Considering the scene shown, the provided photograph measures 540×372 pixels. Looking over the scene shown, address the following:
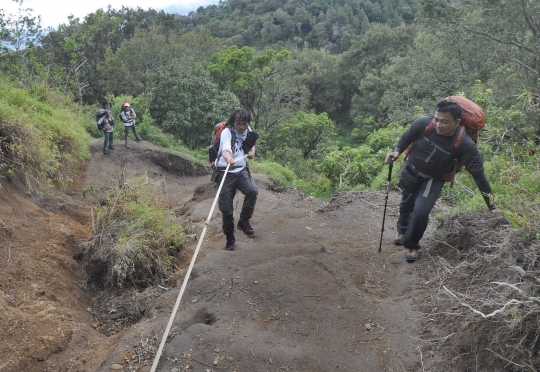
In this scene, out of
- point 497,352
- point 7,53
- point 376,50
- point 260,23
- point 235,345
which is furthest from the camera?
point 260,23

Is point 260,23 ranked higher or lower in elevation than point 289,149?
higher

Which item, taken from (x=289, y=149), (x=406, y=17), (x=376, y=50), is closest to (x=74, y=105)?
(x=289, y=149)

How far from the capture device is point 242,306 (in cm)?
419

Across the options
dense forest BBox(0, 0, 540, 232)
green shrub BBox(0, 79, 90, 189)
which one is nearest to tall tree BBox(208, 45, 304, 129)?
dense forest BBox(0, 0, 540, 232)

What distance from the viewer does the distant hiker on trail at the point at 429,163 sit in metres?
4.45

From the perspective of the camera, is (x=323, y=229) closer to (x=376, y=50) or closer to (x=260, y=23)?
(x=376, y=50)

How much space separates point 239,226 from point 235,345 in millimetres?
2775

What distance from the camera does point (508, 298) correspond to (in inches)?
119

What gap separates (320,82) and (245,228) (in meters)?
41.1

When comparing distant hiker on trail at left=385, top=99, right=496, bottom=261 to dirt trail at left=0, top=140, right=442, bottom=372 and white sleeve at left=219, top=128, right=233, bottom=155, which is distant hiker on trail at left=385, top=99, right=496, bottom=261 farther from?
white sleeve at left=219, top=128, right=233, bottom=155

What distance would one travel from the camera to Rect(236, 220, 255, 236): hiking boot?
6259mm

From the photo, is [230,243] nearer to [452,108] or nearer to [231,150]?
[231,150]

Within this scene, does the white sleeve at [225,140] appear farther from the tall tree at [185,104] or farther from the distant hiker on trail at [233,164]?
the tall tree at [185,104]

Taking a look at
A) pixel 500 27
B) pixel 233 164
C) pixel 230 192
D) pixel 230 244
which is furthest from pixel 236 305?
pixel 500 27
